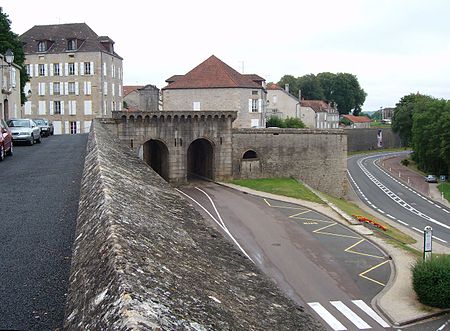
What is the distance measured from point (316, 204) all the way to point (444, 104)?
3532 cm

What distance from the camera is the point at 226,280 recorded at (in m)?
4.61

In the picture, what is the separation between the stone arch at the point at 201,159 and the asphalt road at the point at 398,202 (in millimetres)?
15850

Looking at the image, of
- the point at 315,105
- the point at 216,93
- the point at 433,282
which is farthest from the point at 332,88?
the point at 433,282

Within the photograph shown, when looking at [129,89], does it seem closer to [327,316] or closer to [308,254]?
[308,254]

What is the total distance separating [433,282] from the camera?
68.6 ft

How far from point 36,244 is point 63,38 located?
61.8 meters

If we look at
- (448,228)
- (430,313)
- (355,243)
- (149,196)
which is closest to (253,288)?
(149,196)

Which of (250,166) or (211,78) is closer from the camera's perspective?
(250,166)

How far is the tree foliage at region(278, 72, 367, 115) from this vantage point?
13025 cm

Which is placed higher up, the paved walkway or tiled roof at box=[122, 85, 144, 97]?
tiled roof at box=[122, 85, 144, 97]

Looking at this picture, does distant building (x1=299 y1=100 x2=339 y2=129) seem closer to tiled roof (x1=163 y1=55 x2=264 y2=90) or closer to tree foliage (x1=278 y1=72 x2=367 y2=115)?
tree foliage (x1=278 y1=72 x2=367 y2=115)

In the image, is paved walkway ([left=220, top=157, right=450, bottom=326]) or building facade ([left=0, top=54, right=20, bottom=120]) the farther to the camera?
building facade ([left=0, top=54, right=20, bottom=120])

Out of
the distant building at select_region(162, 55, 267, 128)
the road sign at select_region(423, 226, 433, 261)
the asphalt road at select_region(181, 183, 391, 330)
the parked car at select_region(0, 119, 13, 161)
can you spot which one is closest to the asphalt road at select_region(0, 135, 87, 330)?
the parked car at select_region(0, 119, 13, 161)

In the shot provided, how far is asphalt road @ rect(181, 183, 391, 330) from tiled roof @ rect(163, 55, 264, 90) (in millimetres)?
21938
